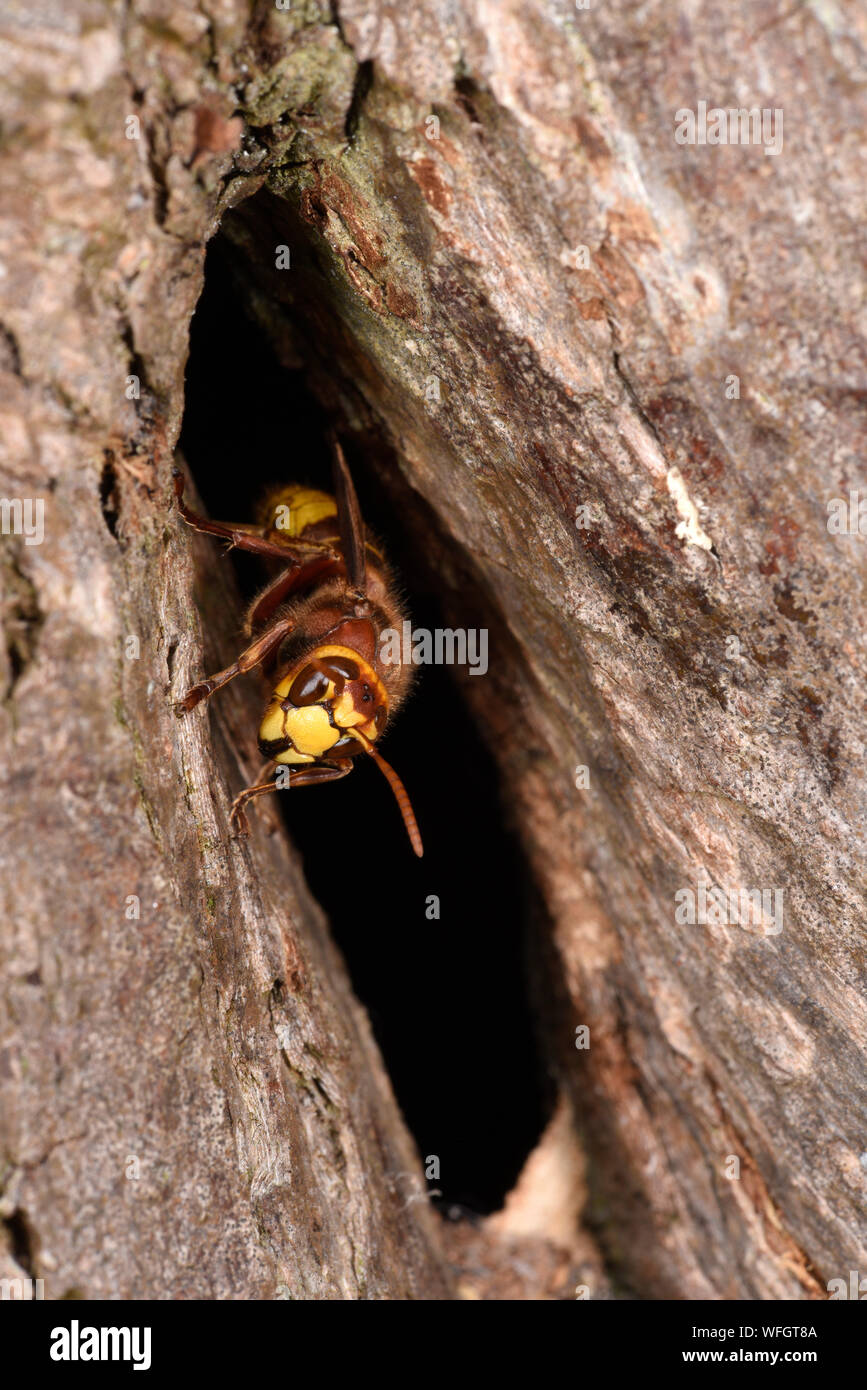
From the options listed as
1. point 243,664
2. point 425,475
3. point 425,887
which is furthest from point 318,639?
point 425,887

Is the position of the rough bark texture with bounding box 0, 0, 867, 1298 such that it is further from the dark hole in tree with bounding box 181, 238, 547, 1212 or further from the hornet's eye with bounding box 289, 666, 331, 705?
the dark hole in tree with bounding box 181, 238, 547, 1212

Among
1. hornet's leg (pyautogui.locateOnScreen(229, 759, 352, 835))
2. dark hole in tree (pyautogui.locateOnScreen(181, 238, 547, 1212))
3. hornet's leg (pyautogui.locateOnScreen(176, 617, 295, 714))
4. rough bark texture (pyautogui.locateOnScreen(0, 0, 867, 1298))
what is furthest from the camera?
dark hole in tree (pyautogui.locateOnScreen(181, 238, 547, 1212))

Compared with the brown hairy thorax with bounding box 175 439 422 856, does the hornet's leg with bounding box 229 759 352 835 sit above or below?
below

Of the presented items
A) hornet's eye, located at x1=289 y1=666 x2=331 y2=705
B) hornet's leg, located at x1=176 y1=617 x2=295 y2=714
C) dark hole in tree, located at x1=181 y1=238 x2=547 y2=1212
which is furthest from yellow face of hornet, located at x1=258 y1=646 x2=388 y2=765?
dark hole in tree, located at x1=181 y1=238 x2=547 y2=1212

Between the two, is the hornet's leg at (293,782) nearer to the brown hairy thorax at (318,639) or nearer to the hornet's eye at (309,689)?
the brown hairy thorax at (318,639)

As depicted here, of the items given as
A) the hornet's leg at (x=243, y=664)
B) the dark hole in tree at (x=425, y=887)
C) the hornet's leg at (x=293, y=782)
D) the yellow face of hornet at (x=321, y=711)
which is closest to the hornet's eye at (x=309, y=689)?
the yellow face of hornet at (x=321, y=711)

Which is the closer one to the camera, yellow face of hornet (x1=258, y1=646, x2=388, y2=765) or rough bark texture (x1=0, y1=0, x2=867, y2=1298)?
rough bark texture (x1=0, y1=0, x2=867, y2=1298)

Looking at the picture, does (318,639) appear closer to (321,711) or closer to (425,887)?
(321,711)
